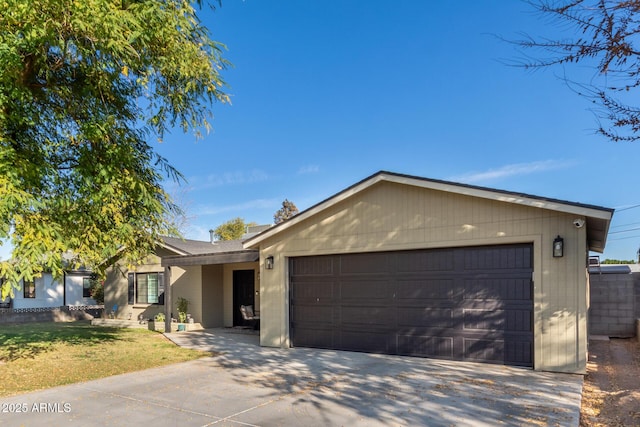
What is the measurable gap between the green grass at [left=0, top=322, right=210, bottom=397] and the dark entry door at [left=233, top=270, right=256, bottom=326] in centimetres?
278

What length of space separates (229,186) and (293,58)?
1992cm

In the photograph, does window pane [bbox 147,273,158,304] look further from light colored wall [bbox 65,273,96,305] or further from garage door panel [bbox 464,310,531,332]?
garage door panel [bbox 464,310,531,332]

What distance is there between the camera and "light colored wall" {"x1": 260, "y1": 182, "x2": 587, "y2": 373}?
719 centimetres

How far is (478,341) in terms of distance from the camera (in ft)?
26.1

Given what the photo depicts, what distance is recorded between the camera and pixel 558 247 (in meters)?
7.25

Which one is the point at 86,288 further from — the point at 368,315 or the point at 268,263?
the point at 368,315

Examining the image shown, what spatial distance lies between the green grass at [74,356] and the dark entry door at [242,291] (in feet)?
9.11

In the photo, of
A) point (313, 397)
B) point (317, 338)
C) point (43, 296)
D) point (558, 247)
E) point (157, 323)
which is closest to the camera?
point (313, 397)

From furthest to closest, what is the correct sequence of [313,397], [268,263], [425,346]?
[268,263]
[425,346]
[313,397]

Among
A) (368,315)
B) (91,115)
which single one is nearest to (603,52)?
(368,315)

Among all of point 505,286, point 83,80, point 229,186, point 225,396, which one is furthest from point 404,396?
point 229,186

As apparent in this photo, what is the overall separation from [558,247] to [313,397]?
15.8 feet

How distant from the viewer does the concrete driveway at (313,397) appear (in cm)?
491

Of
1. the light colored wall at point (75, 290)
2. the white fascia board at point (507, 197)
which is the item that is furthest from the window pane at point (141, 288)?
the white fascia board at point (507, 197)
